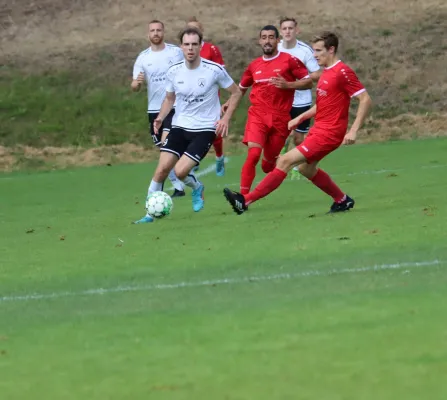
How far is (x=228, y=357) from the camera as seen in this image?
19.4 feet

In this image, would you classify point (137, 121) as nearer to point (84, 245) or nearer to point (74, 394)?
point (84, 245)

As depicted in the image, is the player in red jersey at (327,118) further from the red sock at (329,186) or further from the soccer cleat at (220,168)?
the soccer cleat at (220,168)

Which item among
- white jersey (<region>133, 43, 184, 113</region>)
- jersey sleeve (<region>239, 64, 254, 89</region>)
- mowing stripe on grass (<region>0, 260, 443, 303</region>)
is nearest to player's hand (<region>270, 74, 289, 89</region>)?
jersey sleeve (<region>239, 64, 254, 89</region>)

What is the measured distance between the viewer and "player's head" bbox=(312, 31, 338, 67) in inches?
458

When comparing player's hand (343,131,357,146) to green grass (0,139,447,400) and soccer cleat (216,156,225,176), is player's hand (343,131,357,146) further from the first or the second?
soccer cleat (216,156,225,176)

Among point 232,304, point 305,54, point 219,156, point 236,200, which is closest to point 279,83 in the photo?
point 236,200

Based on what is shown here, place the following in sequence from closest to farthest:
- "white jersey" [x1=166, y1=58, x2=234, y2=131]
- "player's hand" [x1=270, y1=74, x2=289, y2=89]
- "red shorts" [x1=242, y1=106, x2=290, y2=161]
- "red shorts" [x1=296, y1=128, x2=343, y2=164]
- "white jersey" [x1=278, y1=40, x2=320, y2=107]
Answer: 1. "red shorts" [x1=296, y1=128, x2=343, y2=164]
2. "white jersey" [x1=166, y1=58, x2=234, y2=131]
3. "player's hand" [x1=270, y1=74, x2=289, y2=89]
4. "red shorts" [x1=242, y1=106, x2=290, y2=161]
5. "white jersey" [x1=278, y1=40, x2=320, y2=107]

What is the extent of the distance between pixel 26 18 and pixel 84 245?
964 inches

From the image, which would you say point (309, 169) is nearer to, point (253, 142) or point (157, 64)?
point (253, 142)

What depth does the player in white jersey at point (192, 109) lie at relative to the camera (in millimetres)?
12625

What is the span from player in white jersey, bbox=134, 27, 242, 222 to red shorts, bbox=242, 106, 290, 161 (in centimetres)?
85

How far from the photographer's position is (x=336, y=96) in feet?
38.8

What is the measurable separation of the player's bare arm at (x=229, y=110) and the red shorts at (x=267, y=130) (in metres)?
0.62

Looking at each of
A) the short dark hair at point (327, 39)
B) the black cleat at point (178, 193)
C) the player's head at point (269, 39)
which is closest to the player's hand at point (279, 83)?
the player's head at point (269, 39)
